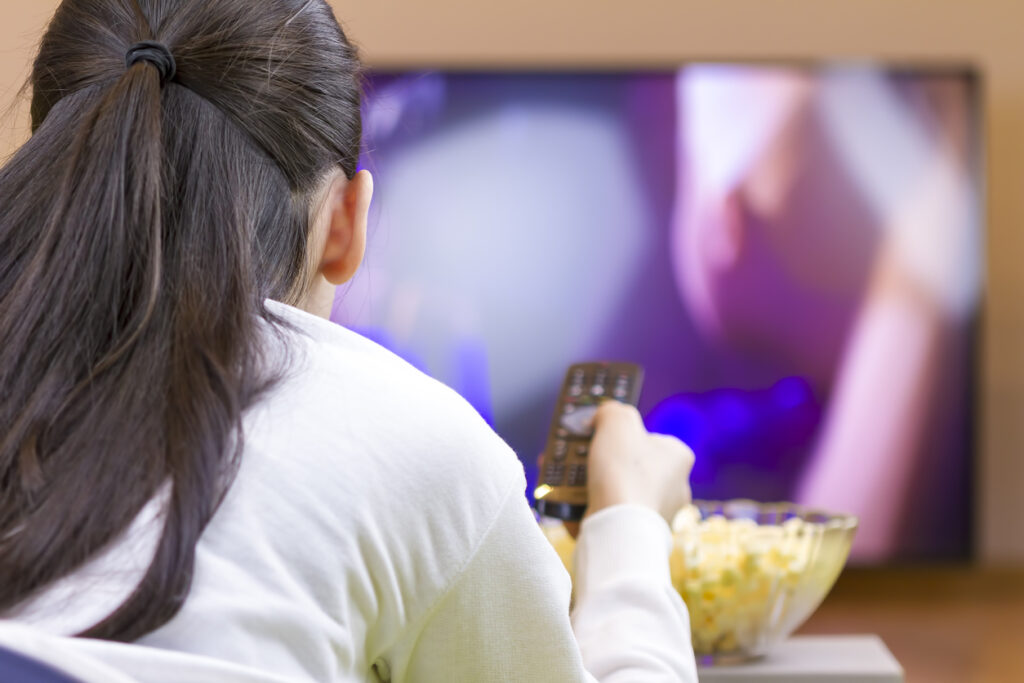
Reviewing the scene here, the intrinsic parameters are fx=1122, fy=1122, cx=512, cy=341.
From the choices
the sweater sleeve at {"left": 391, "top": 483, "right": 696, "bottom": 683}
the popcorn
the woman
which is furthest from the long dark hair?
the popcorn

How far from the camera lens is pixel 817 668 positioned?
799 mm

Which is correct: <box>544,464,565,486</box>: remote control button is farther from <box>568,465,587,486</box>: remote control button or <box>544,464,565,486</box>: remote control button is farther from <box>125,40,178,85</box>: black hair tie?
<box>125,40,178,85</box>: black hair tie

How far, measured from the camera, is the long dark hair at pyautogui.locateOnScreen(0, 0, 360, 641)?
1.44 ft

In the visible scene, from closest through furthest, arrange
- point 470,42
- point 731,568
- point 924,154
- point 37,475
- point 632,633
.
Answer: point 37,475 < point 632,633 < point 731,568 < point 924,154 < point 470,42

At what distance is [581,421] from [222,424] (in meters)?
0.41

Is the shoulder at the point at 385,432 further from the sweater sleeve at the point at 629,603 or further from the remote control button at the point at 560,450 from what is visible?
the remote control button at the point at 560,450

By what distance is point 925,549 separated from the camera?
1.98 m

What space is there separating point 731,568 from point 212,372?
0.45 meters

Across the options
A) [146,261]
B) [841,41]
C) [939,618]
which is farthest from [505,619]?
[841,41]

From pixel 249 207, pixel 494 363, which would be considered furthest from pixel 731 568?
pixel 494 363

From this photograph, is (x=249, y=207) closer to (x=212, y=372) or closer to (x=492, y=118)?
(x=212, y=372)

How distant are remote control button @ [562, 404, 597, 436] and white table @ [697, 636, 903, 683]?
188 millimetres

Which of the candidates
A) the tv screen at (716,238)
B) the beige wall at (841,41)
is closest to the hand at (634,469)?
the tv screen at (716,238)

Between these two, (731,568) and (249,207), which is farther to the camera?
(731,568)
